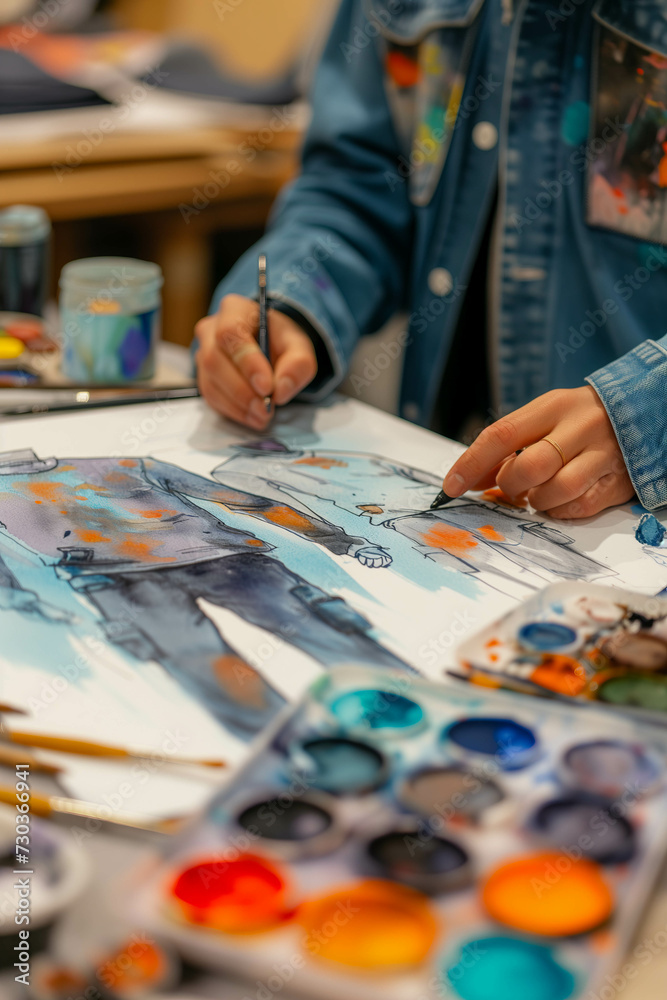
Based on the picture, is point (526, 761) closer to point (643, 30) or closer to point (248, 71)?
point (643, 30)

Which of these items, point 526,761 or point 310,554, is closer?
point 526,761

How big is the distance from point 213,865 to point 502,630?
203 mm

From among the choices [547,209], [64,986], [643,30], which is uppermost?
[643,30]

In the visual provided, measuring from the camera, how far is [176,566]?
21.4 inches

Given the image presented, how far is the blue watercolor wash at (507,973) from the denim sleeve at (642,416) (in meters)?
0.40

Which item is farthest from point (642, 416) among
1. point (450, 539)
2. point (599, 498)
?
point (450, 539)

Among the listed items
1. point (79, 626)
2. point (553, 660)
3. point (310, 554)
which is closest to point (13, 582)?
point (79, 626)

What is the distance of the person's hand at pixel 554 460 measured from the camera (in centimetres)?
64

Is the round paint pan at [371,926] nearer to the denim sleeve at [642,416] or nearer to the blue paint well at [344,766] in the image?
the blue paint well at [344,766]

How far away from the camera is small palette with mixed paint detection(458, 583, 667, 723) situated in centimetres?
44

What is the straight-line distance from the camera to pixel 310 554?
57 centimetres

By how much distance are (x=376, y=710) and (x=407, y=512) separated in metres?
0.23

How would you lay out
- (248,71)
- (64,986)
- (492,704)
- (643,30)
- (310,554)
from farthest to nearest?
1. (248,71)
2. (643,30)
3. (310,554)
4. (492,704)
5. (64,986)

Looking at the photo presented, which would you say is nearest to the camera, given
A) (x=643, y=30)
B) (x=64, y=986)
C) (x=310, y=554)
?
(x=64, y=986)
